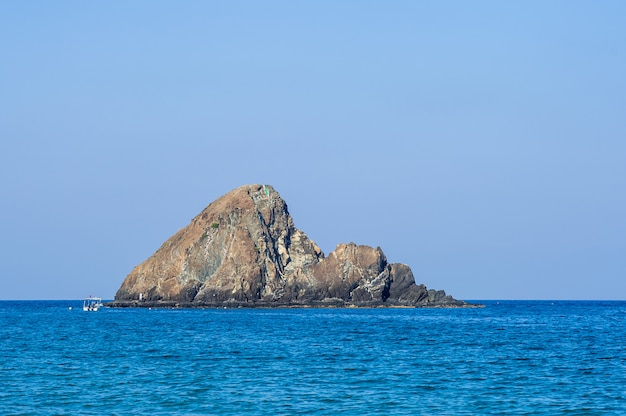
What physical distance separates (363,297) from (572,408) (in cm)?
13464

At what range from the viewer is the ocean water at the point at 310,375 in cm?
3659

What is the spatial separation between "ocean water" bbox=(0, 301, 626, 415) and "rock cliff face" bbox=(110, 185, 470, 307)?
9217 centimetres

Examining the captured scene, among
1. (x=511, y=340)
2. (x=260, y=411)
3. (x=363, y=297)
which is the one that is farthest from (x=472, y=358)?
(x=363, y=297)

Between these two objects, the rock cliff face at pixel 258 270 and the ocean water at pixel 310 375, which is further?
the rock cliff face at pixel 258 270

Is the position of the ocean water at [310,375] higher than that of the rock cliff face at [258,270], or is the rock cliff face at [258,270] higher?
the rock cliff face at [258,270]

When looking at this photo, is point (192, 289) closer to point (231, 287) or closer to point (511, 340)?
point (231, 287)

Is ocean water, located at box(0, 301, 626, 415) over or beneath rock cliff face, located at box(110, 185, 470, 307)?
beneath

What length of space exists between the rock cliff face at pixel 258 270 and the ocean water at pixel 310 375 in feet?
302

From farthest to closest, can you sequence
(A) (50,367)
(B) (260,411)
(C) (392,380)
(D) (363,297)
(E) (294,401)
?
1. (D) (363,297)
2. (A) (50,367)
3. (C) (392,380)
4. (E) (294,401)
5. (B) (260,411)

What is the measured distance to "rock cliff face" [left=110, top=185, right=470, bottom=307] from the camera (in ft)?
558

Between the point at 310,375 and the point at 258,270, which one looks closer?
the point at 310,375

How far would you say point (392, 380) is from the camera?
44.4m

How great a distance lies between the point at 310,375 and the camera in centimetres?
4634

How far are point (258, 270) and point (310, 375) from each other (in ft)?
410
